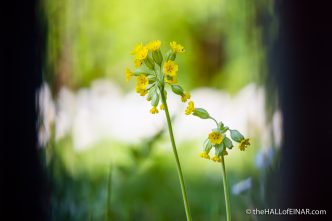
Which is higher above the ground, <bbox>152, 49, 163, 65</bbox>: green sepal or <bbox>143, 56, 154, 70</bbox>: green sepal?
<bbox>152, 49, 163, 65</bbox>: green sepal

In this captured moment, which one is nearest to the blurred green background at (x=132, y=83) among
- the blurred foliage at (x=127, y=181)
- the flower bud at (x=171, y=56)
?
the blurred foliage at (x=127, y=181)

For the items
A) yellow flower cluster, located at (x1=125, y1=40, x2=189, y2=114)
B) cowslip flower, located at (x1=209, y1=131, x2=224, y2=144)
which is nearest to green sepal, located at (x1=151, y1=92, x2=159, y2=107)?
yellow flower cluster, located at (x1=125, y1=40, x2=189, y2=114)

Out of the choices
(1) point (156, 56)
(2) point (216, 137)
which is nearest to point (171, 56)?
(1) point (156, 56)

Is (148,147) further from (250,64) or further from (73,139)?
(250,64)

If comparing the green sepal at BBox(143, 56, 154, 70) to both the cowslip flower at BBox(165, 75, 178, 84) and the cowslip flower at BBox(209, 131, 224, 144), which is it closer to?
the cowslip flower at BBox(165, 75, 178, 84)

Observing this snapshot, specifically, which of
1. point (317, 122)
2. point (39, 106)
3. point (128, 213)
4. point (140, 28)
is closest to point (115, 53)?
point (140, 28)

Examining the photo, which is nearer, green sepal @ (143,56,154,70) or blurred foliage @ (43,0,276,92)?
green sepal @ (143,56,154,70)

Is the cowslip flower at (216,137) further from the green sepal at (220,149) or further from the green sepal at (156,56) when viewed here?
the green sepal at (156,56)

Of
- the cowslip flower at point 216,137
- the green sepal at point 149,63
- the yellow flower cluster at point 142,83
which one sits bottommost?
the cowslip flower at point 216,137
